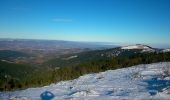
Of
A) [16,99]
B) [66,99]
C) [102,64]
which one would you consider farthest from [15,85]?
[66,99]

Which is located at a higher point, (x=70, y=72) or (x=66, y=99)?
(x=66, y=99)

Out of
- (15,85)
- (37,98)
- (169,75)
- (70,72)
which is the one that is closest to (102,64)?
(70,72)

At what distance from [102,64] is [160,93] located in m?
64.8

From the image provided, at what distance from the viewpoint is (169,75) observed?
3127 centimetres

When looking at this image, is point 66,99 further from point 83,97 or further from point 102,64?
point 102,64

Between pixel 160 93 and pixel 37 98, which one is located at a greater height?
pixel 160 93

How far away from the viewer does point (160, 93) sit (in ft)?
69.3

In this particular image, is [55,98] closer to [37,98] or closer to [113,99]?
[37,98]

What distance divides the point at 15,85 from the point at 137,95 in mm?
63542

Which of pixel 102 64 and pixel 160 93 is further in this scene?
pixel 102 64

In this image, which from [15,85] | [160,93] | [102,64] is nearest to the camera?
[160,93]

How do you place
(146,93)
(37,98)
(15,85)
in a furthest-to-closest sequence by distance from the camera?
(15,85) → (37,98) → (146,93)

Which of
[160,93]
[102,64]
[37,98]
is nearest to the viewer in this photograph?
[160,93]

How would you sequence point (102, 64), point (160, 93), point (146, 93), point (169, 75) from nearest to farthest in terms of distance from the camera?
point (160, 93) < point (146, 93) < point (169, 75) < point (102, 64)
